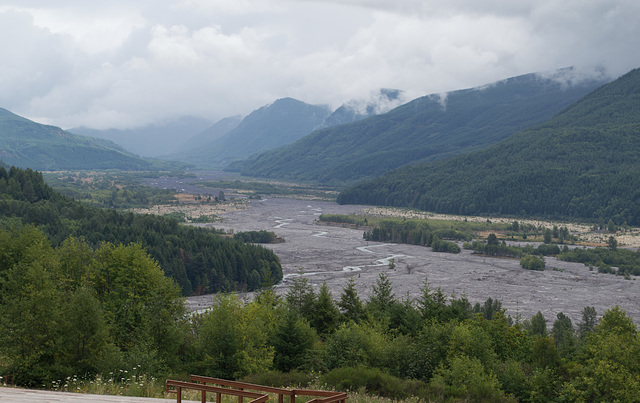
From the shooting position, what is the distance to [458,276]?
103312mm

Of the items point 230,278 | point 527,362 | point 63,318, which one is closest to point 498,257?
point 230,278

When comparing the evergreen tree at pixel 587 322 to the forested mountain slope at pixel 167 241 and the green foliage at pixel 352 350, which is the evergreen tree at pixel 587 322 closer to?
the green foliage at pixel 352 350

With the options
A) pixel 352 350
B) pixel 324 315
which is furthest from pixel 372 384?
pixel 324 315

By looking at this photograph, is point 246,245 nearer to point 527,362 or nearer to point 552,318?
point 552,318

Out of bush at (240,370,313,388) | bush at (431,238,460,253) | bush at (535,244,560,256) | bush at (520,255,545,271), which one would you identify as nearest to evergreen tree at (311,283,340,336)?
bush at (240,370,313,388)

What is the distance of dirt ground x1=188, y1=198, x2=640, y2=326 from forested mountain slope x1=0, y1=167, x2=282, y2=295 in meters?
6.70

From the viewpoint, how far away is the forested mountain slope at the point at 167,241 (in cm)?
10106

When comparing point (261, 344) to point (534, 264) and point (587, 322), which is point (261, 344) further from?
point (534, 264)

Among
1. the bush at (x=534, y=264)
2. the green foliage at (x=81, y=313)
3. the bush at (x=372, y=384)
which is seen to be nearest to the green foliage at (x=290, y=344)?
the green foliage at (x=81, y=313)

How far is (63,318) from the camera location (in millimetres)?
35219

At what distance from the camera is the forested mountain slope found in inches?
3979

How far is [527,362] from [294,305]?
2161 centimetres

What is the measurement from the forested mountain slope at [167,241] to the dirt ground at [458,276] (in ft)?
22.0

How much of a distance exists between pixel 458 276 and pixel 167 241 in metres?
51.6
